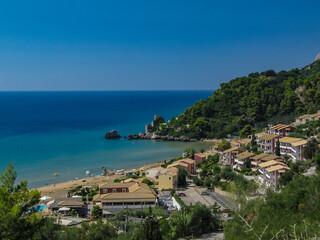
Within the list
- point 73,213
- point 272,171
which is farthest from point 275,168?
point 73,213

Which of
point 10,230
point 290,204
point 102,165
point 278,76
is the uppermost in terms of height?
point 278,76

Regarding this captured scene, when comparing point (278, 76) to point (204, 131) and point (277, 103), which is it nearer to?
point (277, 103)

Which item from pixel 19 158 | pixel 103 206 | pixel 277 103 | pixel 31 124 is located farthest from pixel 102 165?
pixel 31 124

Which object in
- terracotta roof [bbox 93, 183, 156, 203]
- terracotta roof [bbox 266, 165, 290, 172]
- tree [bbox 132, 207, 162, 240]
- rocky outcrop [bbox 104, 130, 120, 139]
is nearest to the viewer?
tree [bbox 132, 207, 162, 240]

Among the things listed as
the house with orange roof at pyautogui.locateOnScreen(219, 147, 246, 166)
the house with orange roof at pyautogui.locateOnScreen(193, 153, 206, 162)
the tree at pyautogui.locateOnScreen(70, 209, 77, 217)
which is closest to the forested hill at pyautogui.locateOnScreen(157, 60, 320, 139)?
the house with orange roof at pyautogui.locateOnScreen(193, 153, 206, 162)

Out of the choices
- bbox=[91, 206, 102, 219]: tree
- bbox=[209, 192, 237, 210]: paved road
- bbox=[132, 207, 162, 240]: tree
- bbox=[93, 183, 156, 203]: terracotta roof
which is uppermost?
bbox=[132, 207, 162, 240]: tree

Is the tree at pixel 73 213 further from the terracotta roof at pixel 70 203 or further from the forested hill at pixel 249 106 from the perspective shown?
the forested hill at pixel 249 106

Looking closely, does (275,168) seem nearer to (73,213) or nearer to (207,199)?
(207,199)

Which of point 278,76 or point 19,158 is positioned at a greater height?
point 278,76

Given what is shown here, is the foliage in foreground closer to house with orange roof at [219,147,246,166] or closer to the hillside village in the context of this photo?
the hillside village
